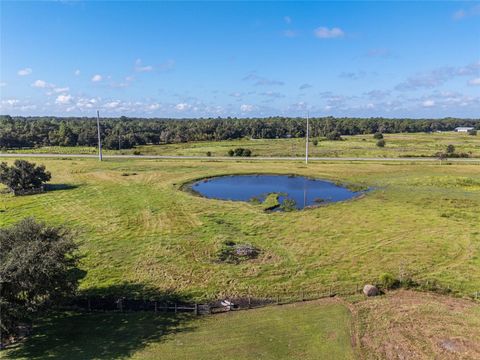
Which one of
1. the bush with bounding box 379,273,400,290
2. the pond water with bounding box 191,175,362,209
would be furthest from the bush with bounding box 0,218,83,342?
the pond water with bounding box 191,175,362,209

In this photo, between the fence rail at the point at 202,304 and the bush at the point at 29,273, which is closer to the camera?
the bush at the point at 29,273

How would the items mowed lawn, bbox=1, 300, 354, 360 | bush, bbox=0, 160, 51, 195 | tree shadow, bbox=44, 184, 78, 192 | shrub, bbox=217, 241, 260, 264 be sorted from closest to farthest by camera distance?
mowed lawn, bbox=1, 300, 354, 360 < shrub, bbox=217, 241, 260, 264 < bush, bbox=0, 160, 51, 195 < tree shadow, bbox=44, 184, 78, 192

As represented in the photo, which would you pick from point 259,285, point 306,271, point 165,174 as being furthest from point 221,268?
point 165,174

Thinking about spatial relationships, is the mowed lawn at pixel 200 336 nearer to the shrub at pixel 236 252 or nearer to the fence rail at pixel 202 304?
the fence rail at pixel 202 304

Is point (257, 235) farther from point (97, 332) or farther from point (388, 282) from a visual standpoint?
point (97, 332)

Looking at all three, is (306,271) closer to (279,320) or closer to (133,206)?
(279,320)

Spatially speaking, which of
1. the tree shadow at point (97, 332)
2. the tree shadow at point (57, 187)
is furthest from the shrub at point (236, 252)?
the tree shadow at point (57, 187)

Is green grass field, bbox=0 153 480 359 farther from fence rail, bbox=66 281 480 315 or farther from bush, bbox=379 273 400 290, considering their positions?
bush, bbox=379 273 400 290
